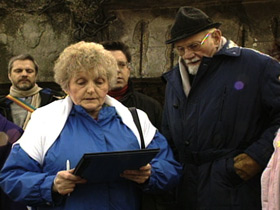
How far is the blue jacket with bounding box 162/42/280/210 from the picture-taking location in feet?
9.31

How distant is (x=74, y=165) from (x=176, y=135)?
2.85 feet

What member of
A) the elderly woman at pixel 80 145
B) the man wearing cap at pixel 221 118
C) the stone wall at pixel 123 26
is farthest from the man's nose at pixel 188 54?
the stone wall at pixel 123 26

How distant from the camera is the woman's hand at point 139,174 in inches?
101

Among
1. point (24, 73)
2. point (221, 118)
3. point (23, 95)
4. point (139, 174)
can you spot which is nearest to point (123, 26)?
point (24, 73)

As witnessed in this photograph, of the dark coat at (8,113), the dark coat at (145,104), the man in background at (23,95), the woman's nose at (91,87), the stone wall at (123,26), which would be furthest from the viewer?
the stone wall at (123,26)

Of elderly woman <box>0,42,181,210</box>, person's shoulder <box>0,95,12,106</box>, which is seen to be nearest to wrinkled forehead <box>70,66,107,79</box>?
elderly woman <box>0,42,181,210</box>

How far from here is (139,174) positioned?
101 inches

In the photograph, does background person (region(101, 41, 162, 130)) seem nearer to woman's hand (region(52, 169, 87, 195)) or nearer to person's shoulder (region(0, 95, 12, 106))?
person's shoulder (region(0, 95, 12, 106))

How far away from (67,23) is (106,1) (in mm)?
639

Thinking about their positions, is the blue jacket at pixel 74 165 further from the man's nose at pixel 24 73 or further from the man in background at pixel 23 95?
the man's nose at pixel 24 73

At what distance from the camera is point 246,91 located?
290cm

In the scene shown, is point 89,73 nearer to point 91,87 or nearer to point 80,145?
point 91,87

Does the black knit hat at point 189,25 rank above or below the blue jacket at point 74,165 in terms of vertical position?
above

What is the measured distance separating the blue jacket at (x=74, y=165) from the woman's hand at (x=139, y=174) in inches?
2.7
